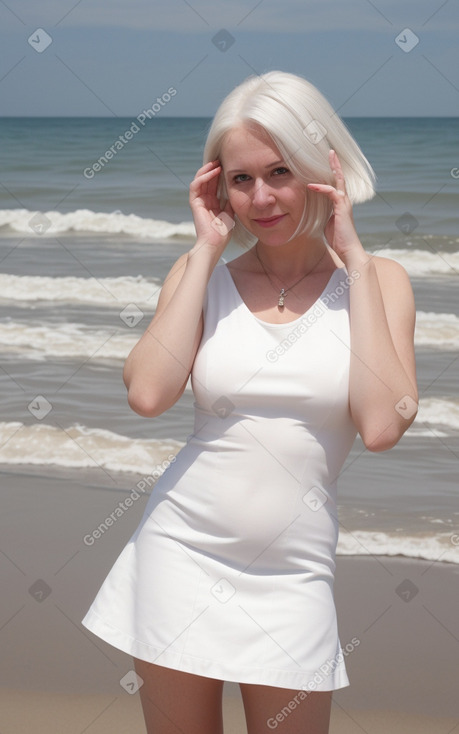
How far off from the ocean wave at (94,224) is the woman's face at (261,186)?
1242cm

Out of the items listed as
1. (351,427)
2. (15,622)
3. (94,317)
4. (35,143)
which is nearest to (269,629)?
(351,427)

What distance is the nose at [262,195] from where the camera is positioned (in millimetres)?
2455

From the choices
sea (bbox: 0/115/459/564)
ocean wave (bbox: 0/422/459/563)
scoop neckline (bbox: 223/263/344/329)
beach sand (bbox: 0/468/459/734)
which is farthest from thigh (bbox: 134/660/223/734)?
ocean wave (bbox: 0/422/459/563)

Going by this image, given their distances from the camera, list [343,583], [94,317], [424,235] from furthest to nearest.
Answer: [424,235]
[94,317]
[343,583]

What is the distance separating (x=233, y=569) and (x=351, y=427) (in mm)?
432

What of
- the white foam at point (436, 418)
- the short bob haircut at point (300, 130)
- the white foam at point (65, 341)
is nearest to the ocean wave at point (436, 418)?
the white foam at point (436, 418)

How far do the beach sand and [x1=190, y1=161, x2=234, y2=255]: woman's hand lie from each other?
190cm

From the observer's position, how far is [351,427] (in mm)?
2479

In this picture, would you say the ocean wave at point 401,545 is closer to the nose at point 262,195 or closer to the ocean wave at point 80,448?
the ocean wave at point 80,448

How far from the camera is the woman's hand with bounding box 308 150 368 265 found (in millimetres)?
2463

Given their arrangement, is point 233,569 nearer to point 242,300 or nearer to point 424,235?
point 242,300

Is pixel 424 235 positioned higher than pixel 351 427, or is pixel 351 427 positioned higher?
pixel 351 427

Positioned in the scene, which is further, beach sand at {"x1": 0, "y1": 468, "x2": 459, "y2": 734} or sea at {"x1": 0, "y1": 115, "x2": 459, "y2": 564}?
sea at {"x1": 0, "y1": 115, "x2": 459, "y2": 564}

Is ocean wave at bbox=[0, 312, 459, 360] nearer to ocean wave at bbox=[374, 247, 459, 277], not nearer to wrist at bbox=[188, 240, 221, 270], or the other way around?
ocean wave at bbox=[374, 247, 459, 277]
